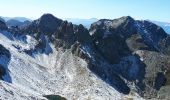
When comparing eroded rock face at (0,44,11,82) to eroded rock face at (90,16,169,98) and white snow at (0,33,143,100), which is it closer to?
white snow at (0,33,143,100)

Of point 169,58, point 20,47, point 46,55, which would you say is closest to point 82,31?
point 46,55

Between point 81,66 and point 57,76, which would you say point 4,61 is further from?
point 81,66

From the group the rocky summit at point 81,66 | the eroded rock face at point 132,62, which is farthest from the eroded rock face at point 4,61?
the eroded rock face at point 132,62

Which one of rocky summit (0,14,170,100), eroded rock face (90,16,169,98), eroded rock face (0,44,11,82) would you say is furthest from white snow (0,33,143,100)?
eroded rock face (90,16,169,98)

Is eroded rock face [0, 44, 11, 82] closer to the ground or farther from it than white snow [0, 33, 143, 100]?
farther from it

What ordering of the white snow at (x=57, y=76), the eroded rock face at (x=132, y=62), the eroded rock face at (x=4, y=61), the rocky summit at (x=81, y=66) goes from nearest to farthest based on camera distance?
the eroded rock face at (x=4, y=61), the white snow at (x=57, y=76), the rocky summit at (x=81, y=66), the eroded rock face at (x=132, y=62)

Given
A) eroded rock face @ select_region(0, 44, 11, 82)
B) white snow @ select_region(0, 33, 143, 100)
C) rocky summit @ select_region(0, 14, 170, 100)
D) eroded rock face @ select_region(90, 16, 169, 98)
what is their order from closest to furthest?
eroded rock face @ select_region(0, 44, 11, 82), white snow @ select_region(0, 33, 143, 100), rocky summit @ select_region(0, 14, 170, 100), eroded rock face @ select_region(90, 16, 169, 98)

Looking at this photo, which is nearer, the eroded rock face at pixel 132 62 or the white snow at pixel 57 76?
the white snow at pixel 57 76

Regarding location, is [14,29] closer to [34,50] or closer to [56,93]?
[34,50]

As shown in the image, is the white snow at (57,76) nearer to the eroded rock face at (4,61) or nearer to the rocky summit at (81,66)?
the rocky summit at (81,66)
